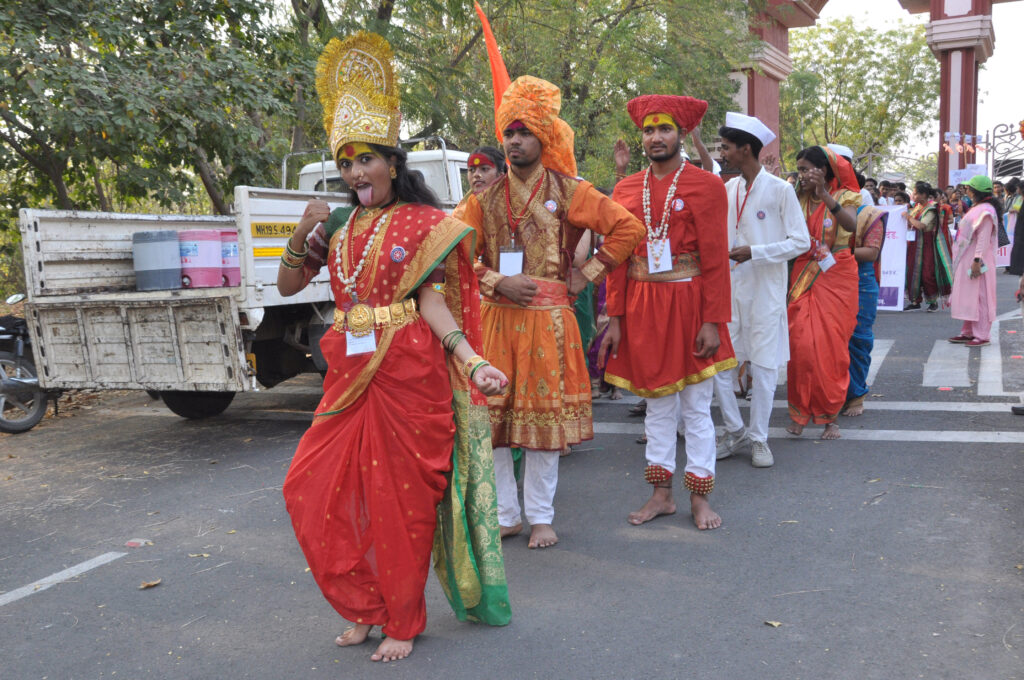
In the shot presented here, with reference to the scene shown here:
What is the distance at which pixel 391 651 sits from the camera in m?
3.20

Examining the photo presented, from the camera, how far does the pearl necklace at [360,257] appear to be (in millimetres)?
3227

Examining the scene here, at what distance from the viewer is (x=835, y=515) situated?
4.58 metres

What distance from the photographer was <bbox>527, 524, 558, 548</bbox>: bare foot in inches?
170

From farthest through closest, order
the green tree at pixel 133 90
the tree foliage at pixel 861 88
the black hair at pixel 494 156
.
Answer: the tree foliage at pixel 861 88 → the green tree at pixel 133 90 → the black hair at pixel 494 156

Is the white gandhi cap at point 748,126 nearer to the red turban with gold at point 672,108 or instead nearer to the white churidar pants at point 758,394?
the red turban with gold at point 672,108

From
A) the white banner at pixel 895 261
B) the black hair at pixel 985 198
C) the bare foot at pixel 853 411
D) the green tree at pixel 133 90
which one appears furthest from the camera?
the white banner at pixel 895 261

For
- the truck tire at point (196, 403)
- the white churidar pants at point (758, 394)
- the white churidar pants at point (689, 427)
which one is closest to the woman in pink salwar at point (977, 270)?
the white churidar pants at point (758, 394)

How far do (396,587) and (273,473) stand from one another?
3.04 meters

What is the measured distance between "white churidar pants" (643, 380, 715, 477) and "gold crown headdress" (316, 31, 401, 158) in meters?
2.02

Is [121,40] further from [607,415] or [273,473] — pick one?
[607,415]

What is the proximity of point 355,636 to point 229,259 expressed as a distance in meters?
4.58

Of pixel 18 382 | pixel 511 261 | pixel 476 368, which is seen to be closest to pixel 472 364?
pixel 476 368

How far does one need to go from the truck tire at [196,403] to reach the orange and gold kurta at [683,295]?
4617 mm

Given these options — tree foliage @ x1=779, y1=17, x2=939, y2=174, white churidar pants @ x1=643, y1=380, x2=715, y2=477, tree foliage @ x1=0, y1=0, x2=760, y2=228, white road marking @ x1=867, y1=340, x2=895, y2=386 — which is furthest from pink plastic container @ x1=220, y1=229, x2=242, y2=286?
tree foliage @ x1=779, y1=17, x2=939, y2=174
